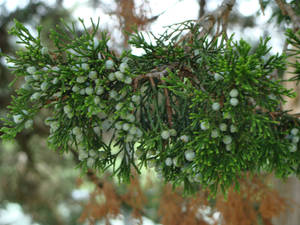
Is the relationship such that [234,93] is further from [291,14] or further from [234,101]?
[291,14]

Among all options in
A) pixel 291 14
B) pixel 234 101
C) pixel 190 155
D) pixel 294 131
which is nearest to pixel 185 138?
pixel 190 155

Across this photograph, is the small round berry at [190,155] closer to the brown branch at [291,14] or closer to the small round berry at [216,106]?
the small round berry at [216,106]

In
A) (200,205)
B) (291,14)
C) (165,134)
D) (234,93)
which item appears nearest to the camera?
(234,93)

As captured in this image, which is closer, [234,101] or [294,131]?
[234,101]

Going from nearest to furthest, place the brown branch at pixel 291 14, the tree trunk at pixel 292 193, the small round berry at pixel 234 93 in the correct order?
the small round berry at pixel 234 93
the brown branch at pixel 291 14
the tree trunk at pixel 292 193

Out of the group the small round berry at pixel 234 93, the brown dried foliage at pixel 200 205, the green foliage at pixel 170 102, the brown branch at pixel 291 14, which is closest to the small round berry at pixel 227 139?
the green foliage at pixel 170 102

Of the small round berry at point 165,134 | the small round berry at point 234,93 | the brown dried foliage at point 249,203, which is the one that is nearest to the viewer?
the small round berry at point 234,93

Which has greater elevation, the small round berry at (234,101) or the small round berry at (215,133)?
the small round berry at (234,101)

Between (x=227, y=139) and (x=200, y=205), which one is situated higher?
(x=227, y=139)

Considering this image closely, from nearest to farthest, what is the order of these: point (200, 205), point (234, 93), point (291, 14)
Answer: point (234, 93), point (291, 14), point (200, 205)
